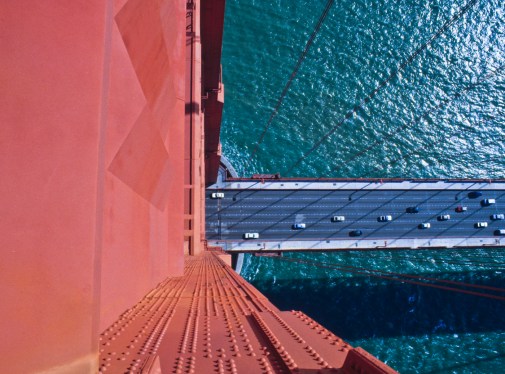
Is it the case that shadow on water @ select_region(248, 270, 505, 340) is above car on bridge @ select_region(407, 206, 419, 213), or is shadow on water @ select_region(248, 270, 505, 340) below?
below

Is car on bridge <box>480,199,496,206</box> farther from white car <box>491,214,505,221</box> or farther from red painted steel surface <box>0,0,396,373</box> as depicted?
red painted steel surface <box>0,0,396,373</box>

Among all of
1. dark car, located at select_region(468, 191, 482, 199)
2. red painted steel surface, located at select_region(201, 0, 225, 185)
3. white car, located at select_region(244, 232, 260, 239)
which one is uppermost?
red painted steel surface, located at select_region(201, 0, 225, 185)

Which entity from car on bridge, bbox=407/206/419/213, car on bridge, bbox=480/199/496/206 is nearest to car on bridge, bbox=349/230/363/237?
car on bridge, bbox=407/206/419/213

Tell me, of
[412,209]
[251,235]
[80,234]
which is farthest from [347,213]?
[80,234]

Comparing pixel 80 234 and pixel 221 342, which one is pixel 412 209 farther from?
pixel 80 234

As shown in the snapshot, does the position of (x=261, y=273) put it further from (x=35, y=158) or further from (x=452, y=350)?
(x=35, y=158)

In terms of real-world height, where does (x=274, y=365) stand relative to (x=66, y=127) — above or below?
below

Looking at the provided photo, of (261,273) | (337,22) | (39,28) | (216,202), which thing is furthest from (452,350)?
(39,28)
